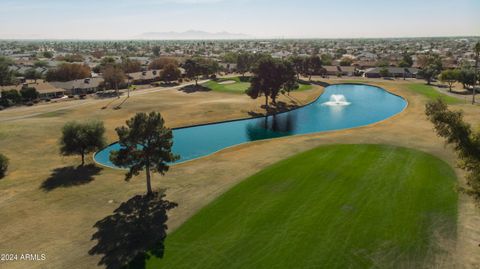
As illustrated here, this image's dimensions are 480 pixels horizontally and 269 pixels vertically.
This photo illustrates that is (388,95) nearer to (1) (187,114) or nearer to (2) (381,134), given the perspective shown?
(2) (381,134)

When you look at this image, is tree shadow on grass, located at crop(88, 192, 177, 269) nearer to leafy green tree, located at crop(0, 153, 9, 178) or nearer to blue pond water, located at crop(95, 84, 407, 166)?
blue pond water, located at crop(95, 84, 407, 166)

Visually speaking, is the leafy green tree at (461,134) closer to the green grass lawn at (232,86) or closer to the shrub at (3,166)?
the shrub at (3,166)

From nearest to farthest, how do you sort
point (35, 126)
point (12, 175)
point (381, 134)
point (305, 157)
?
1. point (12, 175)
2. point (305, 157)
3. point (381, 134)
4. point (35, 126)

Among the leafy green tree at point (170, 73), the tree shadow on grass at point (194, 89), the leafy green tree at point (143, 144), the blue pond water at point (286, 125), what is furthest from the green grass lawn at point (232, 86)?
the leafy green tree at point (143, 144)

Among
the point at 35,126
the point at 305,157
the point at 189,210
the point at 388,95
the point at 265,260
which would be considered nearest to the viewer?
the point at 265,260

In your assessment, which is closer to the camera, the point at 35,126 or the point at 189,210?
the point at 189,210

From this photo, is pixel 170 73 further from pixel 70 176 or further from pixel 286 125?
pixel 70 176

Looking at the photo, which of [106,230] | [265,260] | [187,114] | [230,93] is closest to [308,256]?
[265,260]

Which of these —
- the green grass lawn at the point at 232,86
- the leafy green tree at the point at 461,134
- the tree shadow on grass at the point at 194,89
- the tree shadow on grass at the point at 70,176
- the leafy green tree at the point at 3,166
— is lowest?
the tree shadow on grass at the point at 70,176
